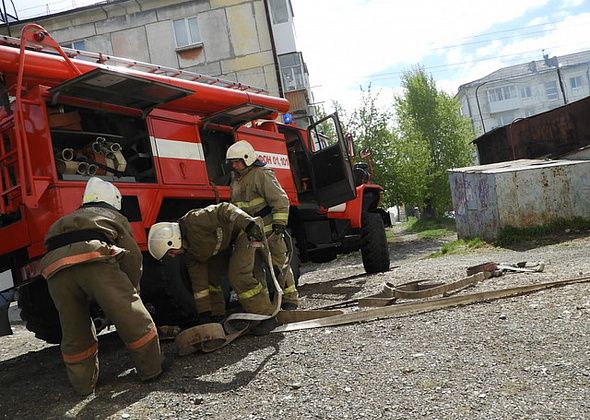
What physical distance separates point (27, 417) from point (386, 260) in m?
6.43

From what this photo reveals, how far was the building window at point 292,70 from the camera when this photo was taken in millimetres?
20156

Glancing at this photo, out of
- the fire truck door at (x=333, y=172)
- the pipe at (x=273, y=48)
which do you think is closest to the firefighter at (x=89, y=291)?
the fire truck door at (x=333, y=172)

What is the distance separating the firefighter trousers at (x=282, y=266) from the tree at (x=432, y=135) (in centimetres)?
1794

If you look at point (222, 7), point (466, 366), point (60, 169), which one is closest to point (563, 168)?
point (466, 366)

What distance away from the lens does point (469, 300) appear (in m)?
5.15

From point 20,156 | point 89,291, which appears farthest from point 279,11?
point 89,291

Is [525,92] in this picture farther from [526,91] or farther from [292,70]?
[292,70]

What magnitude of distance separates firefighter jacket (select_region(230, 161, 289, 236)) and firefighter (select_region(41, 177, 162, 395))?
1895 mm

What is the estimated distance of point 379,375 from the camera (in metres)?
3.61

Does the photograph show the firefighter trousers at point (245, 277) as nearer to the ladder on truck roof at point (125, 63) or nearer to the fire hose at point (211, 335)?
the fire hose at point (211, 335)

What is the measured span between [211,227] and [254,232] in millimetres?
375

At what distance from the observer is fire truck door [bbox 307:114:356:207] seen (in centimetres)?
817

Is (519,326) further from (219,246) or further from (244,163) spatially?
(244,163)

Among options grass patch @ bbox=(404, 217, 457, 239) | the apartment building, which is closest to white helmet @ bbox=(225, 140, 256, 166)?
the apartment building
